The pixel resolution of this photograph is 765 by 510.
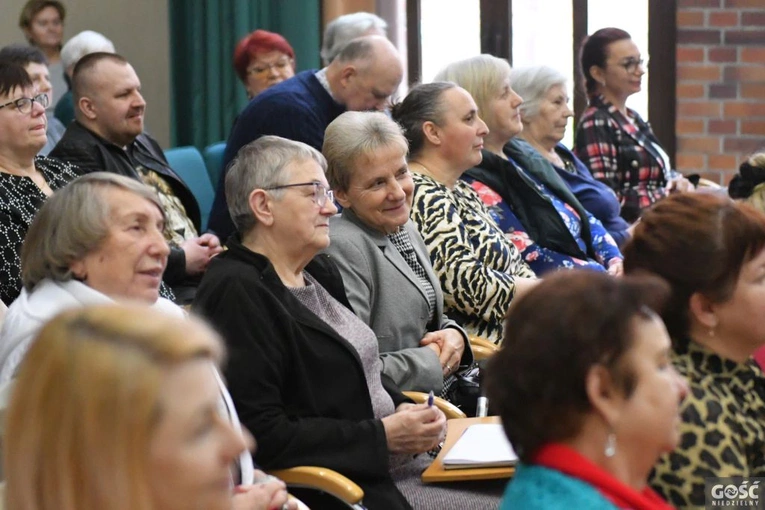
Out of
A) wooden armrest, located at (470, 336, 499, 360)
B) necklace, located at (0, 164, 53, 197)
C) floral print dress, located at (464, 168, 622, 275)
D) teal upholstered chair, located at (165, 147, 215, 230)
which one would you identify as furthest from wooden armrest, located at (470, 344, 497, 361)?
teal upholstered chair, located at (165, 147, 215, 230)

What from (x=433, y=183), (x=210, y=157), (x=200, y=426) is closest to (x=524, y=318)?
(x=200, y=426)

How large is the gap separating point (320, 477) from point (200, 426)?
1.13 metres

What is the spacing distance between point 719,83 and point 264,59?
2129mm

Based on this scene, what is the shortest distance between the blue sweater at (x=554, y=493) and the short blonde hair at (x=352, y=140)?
1534mm

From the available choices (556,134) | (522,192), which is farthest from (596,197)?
(522,192)

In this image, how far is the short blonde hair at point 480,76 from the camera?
3961 millimetres

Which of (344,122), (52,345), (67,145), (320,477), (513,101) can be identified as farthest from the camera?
(513,101)

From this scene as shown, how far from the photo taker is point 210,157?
5.24 metres

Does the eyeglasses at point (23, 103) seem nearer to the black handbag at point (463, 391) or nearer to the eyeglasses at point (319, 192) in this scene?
the eyeglasses at point (319, 192)

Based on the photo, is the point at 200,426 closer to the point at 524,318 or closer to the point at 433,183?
the point at 524,318

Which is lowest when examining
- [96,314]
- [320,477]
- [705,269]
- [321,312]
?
[320,477]

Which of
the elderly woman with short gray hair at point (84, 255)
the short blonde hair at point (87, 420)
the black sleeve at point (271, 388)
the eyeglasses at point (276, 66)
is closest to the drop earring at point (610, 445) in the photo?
the short blonde hair at point (87, 420)

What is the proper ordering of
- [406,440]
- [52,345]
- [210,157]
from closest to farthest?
[52,345] < [406,440] < [210,157]

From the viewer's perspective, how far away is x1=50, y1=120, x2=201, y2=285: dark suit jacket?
3570 millimetres
